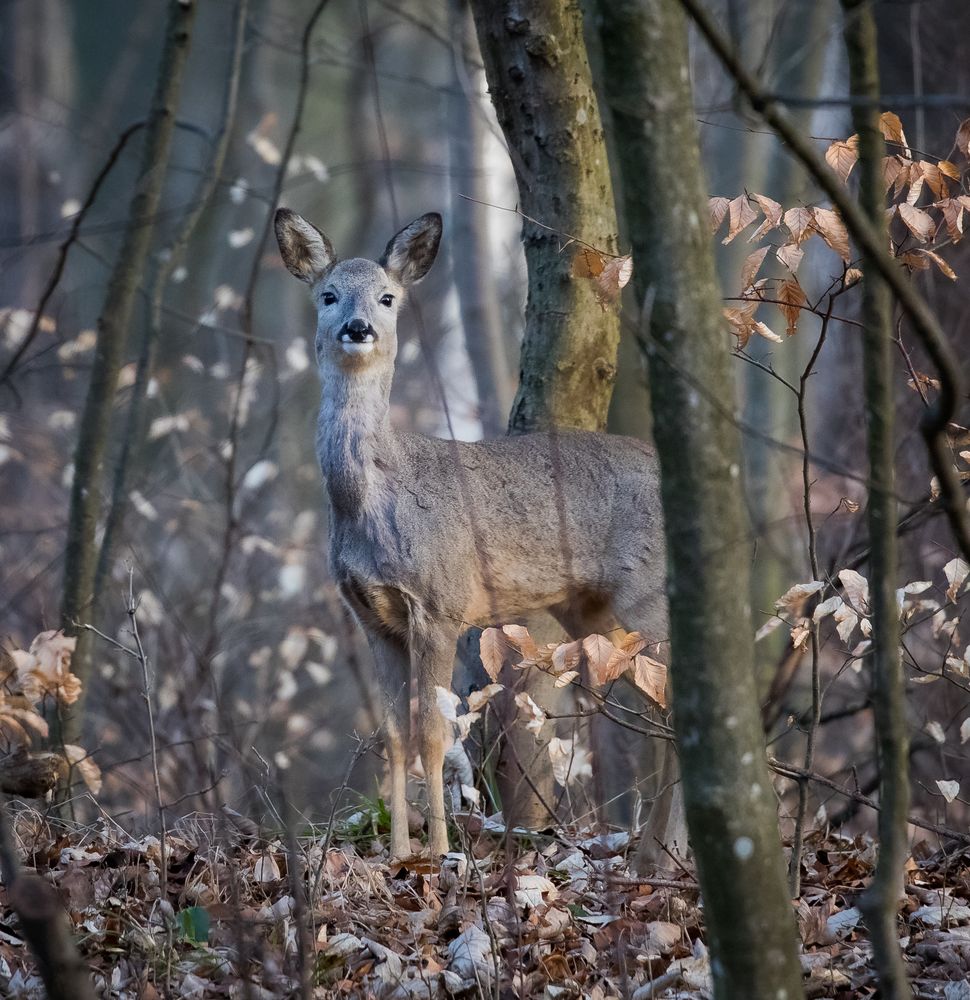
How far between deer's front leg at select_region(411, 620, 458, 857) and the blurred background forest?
1.18 meters

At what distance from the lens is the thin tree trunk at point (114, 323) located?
7.45 meters

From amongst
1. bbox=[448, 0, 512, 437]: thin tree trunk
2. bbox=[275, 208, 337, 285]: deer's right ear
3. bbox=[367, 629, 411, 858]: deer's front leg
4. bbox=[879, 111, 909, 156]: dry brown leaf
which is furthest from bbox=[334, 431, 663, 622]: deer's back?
bbox=[448, 0, 512, 437]: thin tree trunk

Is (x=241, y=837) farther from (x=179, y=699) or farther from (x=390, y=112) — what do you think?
(x=390, y=112)

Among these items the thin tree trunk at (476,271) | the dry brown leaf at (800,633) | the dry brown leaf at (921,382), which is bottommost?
the dry brown leaf at (800,633)

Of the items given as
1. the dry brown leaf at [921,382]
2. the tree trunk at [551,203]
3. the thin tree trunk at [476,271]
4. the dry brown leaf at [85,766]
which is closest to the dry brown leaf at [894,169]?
the dry brown leaf at [921,382]

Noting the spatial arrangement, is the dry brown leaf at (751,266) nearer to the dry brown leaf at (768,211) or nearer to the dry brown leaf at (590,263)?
the dry brown leaf at (768,211)

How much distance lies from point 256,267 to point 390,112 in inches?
602

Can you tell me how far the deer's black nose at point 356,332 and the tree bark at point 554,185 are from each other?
0.95 meters

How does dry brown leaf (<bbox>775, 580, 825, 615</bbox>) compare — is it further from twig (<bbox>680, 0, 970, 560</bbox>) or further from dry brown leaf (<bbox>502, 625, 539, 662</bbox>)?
twig (<bbox>680, 0, 970, 560</bbox>)

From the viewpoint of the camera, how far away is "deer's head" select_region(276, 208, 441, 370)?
673 centimetres

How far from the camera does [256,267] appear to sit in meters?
8.00

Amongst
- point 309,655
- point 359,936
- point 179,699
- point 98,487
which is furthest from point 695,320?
point 309,655

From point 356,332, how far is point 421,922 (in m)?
2.93

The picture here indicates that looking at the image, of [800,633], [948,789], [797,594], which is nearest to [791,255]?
[797,594]
